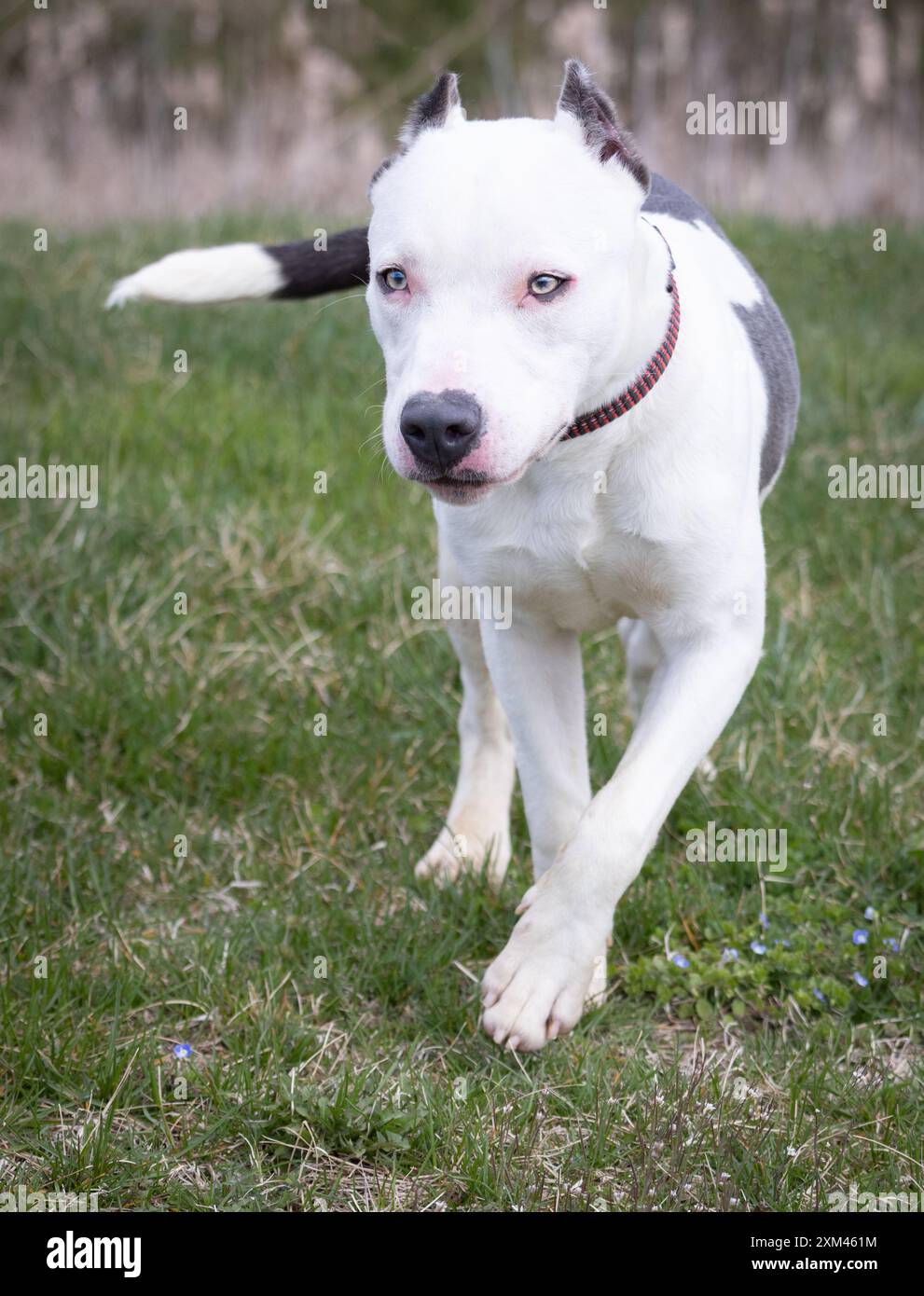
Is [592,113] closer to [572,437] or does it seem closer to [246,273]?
[572,437]

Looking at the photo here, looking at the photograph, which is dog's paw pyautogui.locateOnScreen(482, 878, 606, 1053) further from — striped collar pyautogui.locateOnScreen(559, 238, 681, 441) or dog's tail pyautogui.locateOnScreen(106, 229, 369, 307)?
dog's tail pyautogui.locateOnScreen(106, 229, 369, 307)

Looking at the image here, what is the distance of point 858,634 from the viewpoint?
495 cm

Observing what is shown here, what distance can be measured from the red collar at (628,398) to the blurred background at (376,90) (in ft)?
21.4

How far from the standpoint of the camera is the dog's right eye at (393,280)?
2.67m

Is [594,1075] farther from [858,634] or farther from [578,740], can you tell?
[858,634]

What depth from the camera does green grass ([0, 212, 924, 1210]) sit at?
283 cm

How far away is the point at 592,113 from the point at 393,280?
52 centimetres
